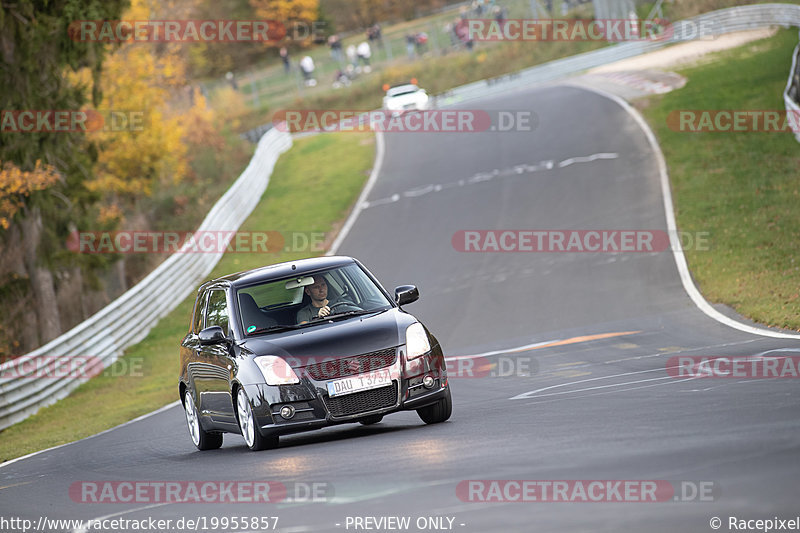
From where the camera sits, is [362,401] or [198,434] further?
[198,434]

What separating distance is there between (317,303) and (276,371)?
1286mm

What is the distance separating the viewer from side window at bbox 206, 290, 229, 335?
37.0 ft

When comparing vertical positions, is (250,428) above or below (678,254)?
above

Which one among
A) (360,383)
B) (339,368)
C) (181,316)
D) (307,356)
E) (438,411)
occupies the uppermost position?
(307,356)

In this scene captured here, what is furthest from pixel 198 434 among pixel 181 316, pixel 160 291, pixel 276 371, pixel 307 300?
pixel 160 291

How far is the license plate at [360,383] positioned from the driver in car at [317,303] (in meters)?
1.24

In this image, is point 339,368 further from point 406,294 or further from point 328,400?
point 406,294

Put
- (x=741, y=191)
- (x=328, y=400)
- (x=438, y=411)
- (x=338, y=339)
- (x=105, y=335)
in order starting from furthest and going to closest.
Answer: (x=741, y=191) < (x=105, y=335) < (x=438, y=411) < (x=338, y=339) < (x=328, y=400)

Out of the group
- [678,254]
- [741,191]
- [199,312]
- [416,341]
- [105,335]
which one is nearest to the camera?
[416,341]

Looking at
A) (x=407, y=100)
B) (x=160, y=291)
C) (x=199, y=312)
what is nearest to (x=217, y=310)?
(x=199, y=312)

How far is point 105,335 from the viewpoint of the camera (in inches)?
964

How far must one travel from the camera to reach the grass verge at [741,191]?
18.2m

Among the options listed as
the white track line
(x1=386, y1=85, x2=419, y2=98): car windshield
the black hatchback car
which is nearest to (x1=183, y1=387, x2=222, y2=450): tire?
the black hatchback car

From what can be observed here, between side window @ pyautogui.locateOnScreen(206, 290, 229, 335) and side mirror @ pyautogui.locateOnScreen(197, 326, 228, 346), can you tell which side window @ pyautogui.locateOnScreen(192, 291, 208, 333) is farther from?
side mirror @ pyautogui.locateOnScreen(197, 326, 228, 346)
